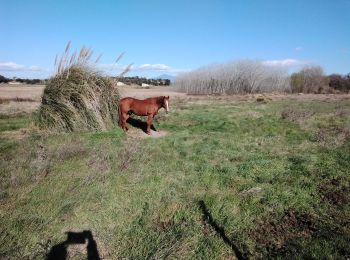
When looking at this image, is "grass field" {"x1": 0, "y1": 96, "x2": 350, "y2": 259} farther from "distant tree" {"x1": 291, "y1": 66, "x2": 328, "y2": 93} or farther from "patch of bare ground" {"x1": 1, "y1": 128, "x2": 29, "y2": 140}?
"distant tree" {"x1": 291, "y1": 66, "x2": 328, "y2": 93}

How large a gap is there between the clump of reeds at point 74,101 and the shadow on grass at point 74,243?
26.4 ft

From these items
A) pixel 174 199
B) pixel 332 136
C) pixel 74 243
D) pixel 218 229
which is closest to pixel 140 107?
pixel 332 136

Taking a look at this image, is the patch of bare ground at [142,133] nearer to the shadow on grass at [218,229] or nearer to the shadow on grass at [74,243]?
the shadow on grass at [218,229]

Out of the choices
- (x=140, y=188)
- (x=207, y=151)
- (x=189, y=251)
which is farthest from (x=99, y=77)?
(x=189, y=251)

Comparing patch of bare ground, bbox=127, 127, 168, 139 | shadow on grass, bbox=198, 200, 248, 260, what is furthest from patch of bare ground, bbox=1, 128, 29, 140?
shadow on grass, bbox=198, 200, 248, 260

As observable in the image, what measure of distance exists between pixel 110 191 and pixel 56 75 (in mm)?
8146

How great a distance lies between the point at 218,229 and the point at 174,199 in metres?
1.30

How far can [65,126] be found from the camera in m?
12.7

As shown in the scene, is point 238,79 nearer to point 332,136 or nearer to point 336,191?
point 332,136

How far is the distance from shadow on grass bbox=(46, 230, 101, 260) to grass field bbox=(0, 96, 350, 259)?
0.03 meters

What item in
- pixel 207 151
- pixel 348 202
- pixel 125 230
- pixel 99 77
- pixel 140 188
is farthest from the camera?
pixel 99 77

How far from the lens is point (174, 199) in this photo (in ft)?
21.0

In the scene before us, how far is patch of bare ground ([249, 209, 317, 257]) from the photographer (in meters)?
4.85

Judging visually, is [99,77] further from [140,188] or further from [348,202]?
[348,202]
